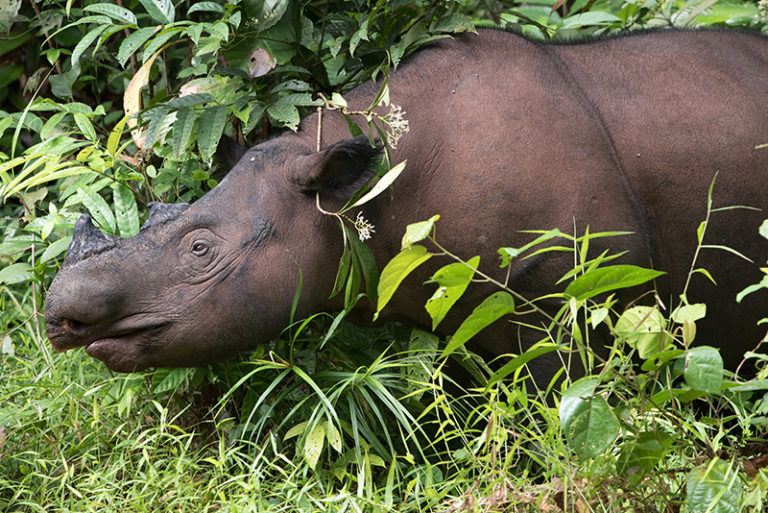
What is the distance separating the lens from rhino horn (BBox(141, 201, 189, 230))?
11.3 feet

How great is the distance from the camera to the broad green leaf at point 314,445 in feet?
10.9

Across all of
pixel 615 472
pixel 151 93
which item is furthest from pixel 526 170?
pixel 151 93

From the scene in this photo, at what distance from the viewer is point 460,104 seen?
3.57 m

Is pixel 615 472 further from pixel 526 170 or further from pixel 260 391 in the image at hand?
pixel 260 391

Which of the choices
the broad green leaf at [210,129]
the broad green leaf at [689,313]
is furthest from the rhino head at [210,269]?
the broad green leaf at [689,313]

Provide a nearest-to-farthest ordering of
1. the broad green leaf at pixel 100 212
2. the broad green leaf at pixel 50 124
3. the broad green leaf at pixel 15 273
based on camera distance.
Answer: the broad green leaf at pixel 100 212
the broad green leaf at pixel 15 273
the broad green leaf at pixel 50 124

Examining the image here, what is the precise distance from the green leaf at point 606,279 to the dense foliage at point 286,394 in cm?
13

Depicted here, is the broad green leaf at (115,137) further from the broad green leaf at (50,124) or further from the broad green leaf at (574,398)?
the broad green leaf at (574,398)

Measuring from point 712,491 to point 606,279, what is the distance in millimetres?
616

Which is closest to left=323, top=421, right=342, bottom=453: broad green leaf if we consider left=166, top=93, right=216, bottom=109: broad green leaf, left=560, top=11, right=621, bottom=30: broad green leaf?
left=166, top=93, right=216, bottom=109: broad green leaf

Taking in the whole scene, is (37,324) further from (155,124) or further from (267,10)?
(267,10)

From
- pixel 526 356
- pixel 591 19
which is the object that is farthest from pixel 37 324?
pixel 591 19

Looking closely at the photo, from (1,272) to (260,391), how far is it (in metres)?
1.28

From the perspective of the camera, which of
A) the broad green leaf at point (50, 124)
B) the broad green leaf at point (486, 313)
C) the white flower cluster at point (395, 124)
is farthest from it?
the broad green leaf at point (50, 124)
